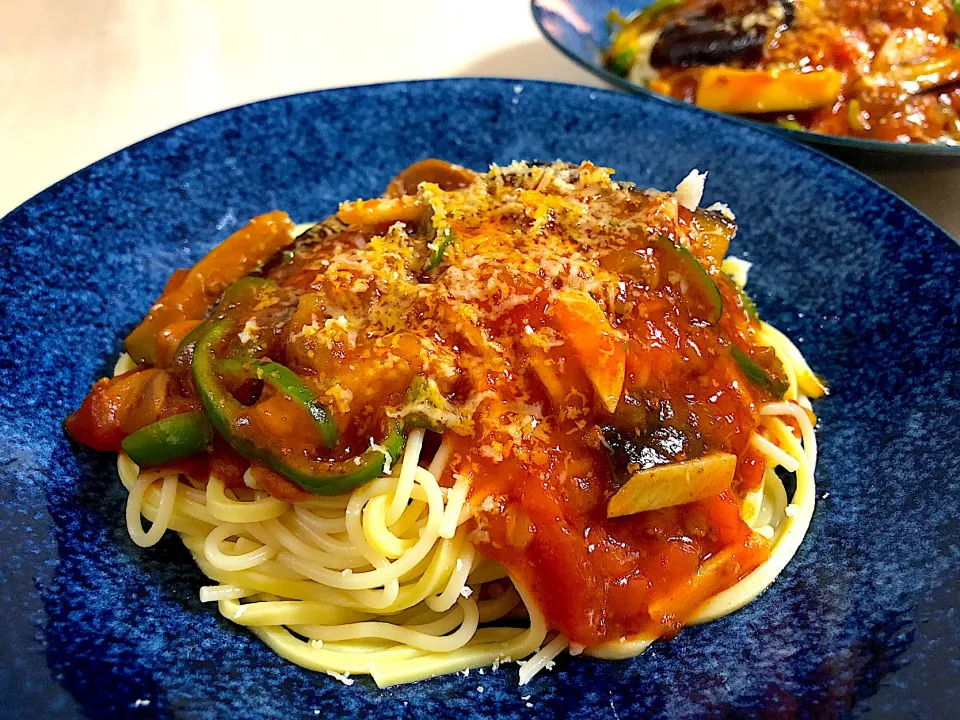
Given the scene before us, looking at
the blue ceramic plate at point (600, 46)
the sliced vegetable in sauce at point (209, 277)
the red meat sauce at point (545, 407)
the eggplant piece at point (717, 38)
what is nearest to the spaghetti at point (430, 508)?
the red meat sauce at point (545, 407)

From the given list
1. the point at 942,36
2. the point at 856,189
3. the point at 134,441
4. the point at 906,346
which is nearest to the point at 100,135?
the point at 134,441

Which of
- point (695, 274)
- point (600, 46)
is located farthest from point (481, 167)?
point (600, 46)

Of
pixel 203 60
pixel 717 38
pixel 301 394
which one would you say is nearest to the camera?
pixel 301 394

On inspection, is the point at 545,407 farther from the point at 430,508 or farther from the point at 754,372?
the point at 754,372

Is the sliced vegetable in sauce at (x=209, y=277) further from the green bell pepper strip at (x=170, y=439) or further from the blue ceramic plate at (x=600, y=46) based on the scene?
the blue ceramic plate at (x=600, y=46)

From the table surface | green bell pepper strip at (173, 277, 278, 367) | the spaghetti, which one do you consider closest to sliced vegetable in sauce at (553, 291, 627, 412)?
the spaghetti

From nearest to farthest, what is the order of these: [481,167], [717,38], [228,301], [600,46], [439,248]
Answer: [439,248] < [228,301] < [481,167] < [717,38] < [600,46]

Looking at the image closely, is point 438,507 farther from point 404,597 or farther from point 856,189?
point 856,189
